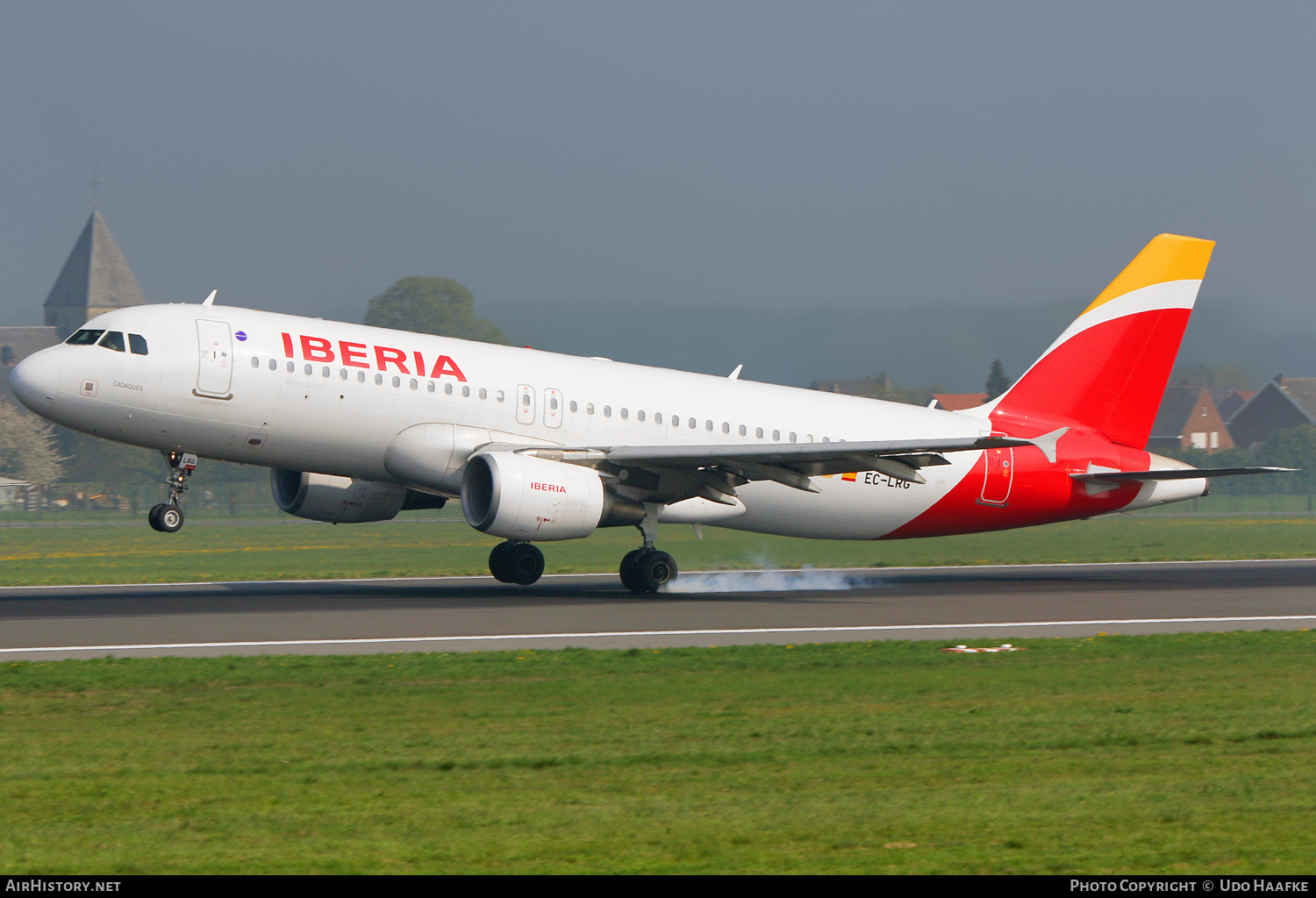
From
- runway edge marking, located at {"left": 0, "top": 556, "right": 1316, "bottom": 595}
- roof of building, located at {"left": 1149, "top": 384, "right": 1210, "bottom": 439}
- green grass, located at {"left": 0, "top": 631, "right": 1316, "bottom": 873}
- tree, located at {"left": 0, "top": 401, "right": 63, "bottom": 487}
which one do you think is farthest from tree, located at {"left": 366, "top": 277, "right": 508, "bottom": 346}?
green grass, located at {"left": 0, "top": 631, "right": 1316, "bottom": 873}

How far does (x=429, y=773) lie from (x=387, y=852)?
83.6 inches

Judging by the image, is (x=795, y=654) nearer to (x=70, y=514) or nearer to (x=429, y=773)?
(x=429, y=773)

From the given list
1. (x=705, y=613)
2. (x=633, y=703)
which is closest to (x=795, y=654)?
(x=633, y=703)

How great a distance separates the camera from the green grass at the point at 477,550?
3200 centimetres

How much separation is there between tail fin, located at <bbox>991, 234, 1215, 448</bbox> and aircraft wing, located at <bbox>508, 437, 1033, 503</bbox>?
6261 mm

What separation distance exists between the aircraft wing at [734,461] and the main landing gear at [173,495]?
599 centimetres

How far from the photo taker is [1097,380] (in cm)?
2992

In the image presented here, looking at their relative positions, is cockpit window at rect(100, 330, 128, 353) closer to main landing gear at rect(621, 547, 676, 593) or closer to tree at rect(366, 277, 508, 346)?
main landing gear at rect(621, 547, 676, 593)

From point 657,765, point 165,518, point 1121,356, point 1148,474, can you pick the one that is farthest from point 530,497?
point 1121,356

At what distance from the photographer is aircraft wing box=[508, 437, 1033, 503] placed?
75.5 feet

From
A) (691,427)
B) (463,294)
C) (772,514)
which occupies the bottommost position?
(772,514)

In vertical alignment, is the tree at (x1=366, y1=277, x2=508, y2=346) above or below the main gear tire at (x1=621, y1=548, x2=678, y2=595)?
above

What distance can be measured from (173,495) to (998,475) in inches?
661

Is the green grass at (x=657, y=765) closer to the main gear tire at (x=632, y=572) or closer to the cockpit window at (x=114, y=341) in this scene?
the cockpit window at (x=114, y=341)
